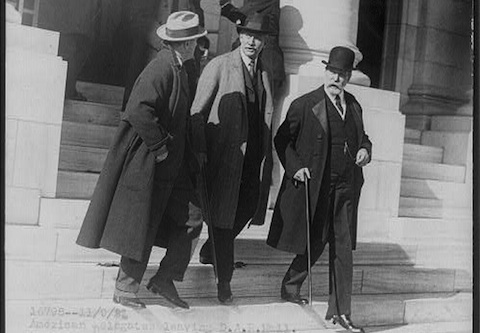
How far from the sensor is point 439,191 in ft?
16.4

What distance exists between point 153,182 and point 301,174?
2.45ft

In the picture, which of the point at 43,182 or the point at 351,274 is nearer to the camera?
the point at 43,182

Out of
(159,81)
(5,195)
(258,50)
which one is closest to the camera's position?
(5,195)

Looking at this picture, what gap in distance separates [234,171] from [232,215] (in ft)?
0.63

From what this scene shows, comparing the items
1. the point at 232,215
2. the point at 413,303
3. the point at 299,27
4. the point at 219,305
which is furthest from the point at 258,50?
the point at 413,303

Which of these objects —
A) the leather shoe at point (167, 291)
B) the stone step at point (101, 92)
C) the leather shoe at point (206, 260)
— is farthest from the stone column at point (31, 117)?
the leather shoe at point (206, 260)

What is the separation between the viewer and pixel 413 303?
4.86 metres

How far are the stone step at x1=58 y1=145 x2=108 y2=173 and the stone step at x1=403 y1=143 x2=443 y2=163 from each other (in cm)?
167

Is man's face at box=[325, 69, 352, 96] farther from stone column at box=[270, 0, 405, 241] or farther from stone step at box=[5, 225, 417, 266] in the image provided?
stone step at box=[5, 225, 417, 266]

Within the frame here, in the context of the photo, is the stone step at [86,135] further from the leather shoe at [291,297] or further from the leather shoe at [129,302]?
the leather shoe at [291,297]

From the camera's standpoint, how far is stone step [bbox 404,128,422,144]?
504 cm

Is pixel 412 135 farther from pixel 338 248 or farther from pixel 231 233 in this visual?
pixel 231 233

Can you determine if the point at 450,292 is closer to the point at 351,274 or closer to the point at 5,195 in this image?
the point at 351,274

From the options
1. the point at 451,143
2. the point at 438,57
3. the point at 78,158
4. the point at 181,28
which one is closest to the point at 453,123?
the point at 451,143
